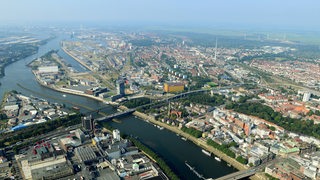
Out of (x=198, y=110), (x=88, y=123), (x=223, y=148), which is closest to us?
(x=223, y=148)

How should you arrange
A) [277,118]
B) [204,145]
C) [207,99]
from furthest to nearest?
[207,99], [277,118], [204,145]

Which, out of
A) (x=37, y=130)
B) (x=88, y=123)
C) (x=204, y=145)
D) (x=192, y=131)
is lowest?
(x=204, y=145)

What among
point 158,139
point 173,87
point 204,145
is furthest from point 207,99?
point 158,139

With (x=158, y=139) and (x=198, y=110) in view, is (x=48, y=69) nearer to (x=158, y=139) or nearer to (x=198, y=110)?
(x=198, y=110)

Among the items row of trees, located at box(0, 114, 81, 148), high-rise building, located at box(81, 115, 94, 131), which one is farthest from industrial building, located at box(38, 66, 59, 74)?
high-rise building, located at box(81, 115, 94, 131)

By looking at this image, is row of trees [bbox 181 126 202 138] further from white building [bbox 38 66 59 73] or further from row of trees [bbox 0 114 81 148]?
white building [bbox 38 66 59 73]

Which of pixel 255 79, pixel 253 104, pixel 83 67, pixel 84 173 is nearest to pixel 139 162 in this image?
pixel 84 173

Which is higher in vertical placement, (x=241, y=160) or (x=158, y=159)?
(x=158, y=159)

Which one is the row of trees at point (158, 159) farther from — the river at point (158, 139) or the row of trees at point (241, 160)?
the row of trees at point (241, 160)
